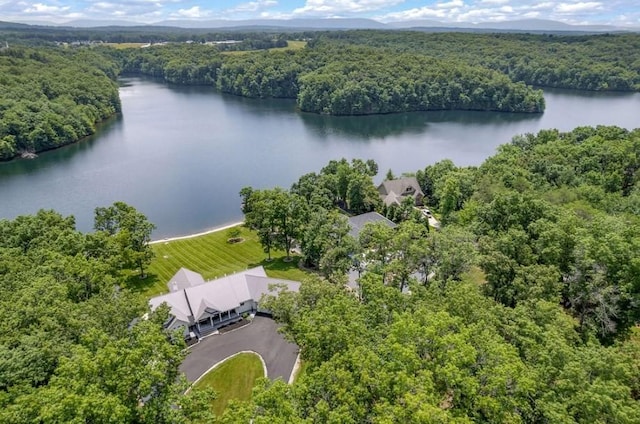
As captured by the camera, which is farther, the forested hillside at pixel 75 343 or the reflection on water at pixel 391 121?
the reflection on water at pixel 391 121

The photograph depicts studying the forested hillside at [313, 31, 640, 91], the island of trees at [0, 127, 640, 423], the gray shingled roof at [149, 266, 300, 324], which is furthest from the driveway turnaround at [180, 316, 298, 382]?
the forested hillside at [313, 31, 640, 91]

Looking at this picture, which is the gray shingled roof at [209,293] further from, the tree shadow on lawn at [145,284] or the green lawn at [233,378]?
the green lawn at [233,378]

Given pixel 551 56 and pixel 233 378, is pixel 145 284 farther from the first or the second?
pixel 551 56

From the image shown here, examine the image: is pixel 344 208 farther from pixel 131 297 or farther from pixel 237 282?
pixel 131 297

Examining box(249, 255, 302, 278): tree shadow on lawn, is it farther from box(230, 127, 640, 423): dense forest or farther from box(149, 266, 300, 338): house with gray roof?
box(149, 266, 300, 338): house with gray roof

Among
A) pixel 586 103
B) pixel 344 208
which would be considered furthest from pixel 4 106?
pixel 586 103

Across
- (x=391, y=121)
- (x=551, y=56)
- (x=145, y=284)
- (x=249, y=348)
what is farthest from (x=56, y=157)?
(x=551, y=56)

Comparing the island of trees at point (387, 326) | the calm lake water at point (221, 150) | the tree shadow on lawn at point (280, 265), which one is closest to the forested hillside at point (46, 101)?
the calm lake water at point (221, 150)
